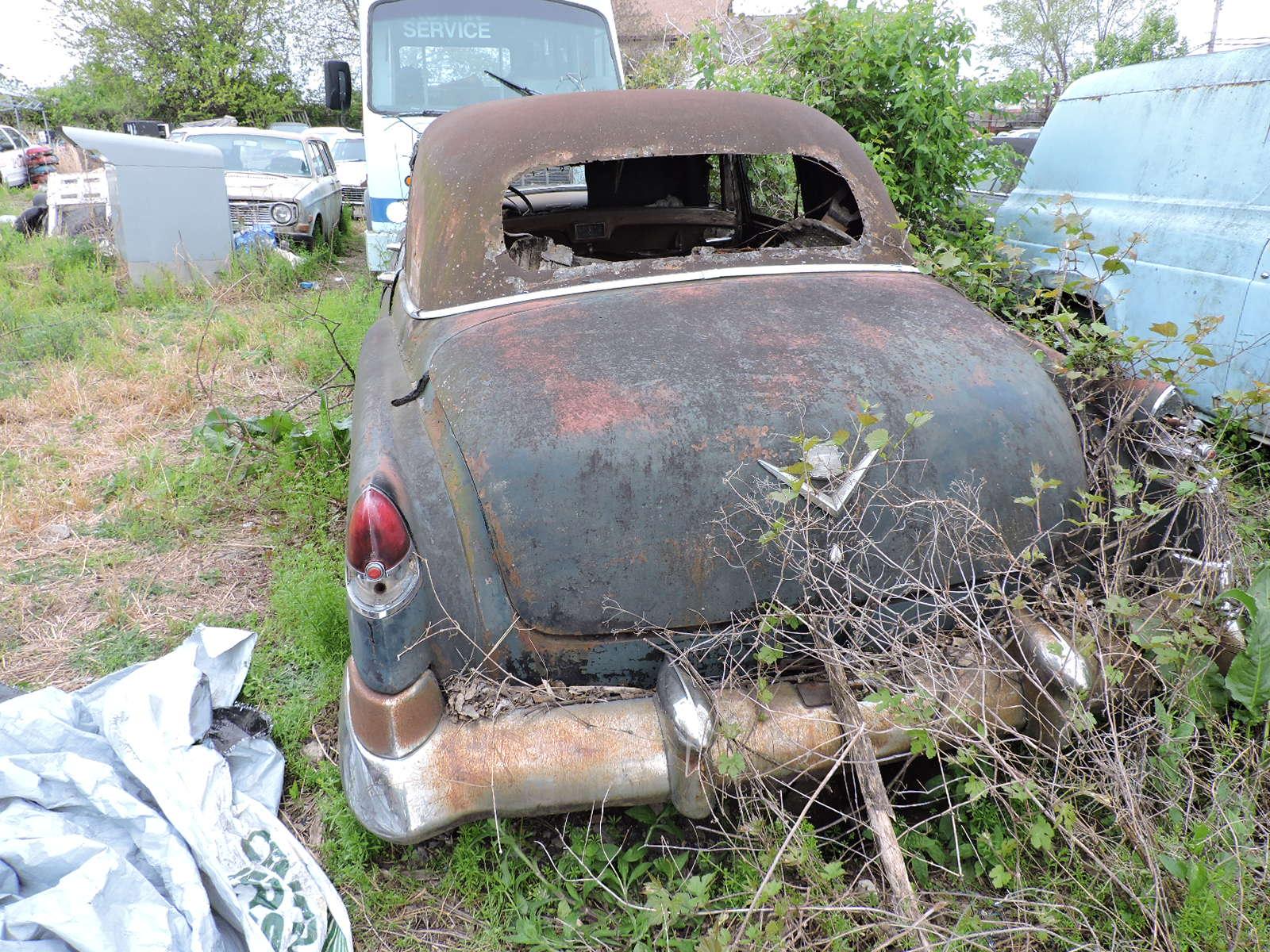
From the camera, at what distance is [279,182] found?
10.4 meters

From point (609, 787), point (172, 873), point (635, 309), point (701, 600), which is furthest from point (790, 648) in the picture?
point (172, 873)

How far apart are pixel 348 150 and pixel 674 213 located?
15.3 meters

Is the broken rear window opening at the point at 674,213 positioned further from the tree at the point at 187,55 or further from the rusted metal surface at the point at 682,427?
the tree at the point at 187,55

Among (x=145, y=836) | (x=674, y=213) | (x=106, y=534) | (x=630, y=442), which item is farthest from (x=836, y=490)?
(x=106, y=534)

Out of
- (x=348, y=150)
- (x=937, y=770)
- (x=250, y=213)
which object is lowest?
(x=937, y=770)

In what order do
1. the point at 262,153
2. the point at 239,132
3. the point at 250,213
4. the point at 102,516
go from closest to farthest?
the point at 102,516 → the point at 250,213 → the point at 262,153 → the point at 239,132

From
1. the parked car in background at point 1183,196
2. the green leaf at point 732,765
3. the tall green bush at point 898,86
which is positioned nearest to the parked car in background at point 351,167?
the tall green bush at point 898,86

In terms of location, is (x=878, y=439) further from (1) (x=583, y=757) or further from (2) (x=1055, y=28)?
(2) (x=1055, y=28)

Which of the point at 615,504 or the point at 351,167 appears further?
the point at 351,167

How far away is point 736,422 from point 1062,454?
0.94 meters

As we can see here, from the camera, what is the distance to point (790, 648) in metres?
2.25

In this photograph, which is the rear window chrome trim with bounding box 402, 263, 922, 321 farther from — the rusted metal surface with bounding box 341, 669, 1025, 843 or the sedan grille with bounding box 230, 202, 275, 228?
the sedan grille with bounding box 230, 202, 275, 228

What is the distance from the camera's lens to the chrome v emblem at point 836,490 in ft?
6.99

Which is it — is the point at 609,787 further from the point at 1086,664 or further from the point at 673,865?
the point at 1086,664
